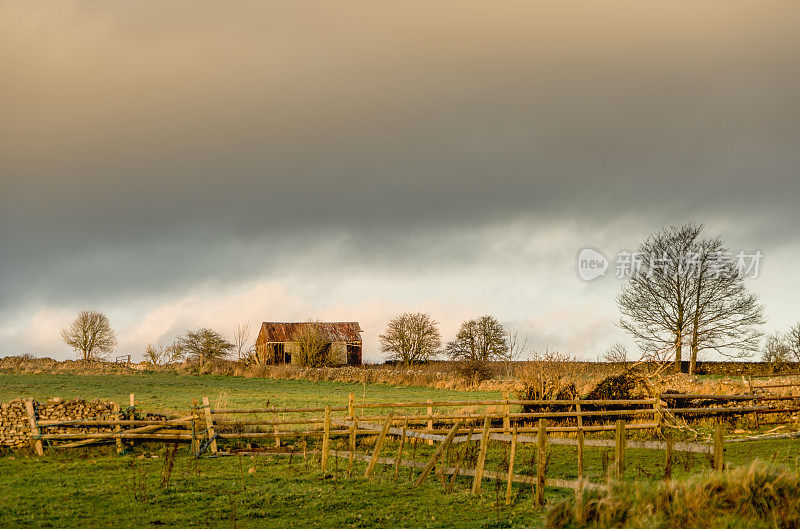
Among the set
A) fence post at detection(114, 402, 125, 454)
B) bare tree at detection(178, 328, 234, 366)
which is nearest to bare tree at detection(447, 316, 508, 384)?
bare tree at detection(178, 328, 234, 366)

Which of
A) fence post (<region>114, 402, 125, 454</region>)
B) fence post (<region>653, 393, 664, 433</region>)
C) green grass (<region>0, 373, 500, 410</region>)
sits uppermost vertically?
fence post (<region>653, 393, 664, 433</region>)

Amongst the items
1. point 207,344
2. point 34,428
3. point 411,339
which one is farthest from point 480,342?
point 34,428

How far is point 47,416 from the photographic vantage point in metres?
19.7

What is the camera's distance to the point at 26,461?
17.5 metres

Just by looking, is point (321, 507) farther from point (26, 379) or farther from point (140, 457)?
point (26, 379)

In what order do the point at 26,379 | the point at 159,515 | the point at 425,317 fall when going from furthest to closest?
the point at 425,317
the point at 26,379
the point at 159,515

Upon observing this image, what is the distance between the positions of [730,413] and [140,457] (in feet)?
64.1

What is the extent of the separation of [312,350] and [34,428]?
122 ft

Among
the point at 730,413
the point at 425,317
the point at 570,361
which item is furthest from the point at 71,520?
the point at 425,317

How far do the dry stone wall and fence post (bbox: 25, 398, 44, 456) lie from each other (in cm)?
18

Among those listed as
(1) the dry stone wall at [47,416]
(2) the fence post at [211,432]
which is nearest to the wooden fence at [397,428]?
(2) the fence post at [211,432]

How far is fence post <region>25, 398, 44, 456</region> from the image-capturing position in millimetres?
18344

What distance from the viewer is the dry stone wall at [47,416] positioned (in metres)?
18.7

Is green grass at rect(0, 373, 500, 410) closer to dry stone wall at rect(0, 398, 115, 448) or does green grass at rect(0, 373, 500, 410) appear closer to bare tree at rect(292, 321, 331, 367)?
bare tree at rect(292, 321, 331, 367)
